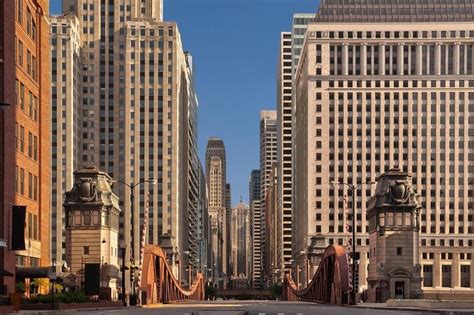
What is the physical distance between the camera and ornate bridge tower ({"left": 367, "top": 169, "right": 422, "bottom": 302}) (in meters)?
75.9

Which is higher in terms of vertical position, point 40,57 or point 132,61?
point 132,61

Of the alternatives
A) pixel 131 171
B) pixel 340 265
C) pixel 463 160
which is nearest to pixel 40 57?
pixel 340 265

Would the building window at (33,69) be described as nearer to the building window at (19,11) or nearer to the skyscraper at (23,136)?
the skyscraper at (23,136)

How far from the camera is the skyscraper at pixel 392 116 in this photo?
7234 inches

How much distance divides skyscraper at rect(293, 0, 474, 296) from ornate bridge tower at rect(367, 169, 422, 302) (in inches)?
4154

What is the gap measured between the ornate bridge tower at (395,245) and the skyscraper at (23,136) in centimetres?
2908

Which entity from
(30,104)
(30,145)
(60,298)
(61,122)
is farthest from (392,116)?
(60,298)

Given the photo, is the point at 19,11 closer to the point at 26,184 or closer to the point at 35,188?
the point at 26,184

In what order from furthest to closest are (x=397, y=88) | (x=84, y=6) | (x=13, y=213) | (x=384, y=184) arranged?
1. (x=84, y=6)
2. (x=397, y=88)
3. (x=384, y=184)
4. (x=13, y=213)

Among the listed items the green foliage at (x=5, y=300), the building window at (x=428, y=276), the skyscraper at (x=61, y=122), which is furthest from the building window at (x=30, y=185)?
the building window at (x=428, y=276)

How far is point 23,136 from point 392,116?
429ft

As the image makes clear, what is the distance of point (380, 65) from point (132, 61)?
2120 inches

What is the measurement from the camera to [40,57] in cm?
6988

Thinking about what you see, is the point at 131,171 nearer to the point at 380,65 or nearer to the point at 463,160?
the point at 380,65
